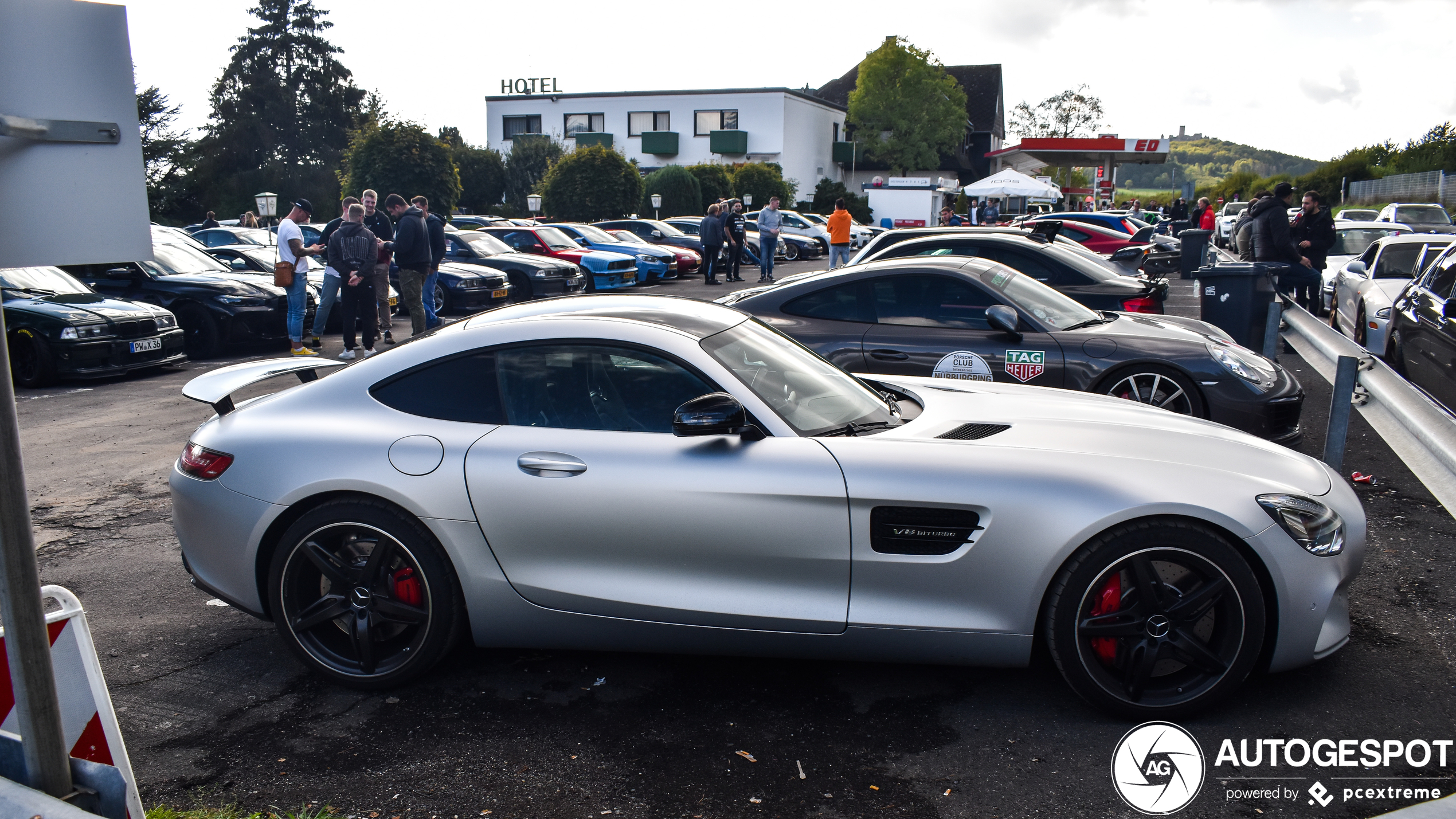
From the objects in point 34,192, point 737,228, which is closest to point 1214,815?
point 34,192

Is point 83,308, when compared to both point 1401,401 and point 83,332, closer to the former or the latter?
point 83,332

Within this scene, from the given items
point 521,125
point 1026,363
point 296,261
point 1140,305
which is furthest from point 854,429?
point 521,125

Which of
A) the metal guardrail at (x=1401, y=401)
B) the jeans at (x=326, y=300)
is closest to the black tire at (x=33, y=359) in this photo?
the jeans at (x=326, y=300)

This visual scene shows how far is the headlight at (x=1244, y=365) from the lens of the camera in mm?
6355

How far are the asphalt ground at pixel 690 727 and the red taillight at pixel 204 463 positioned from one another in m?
0.75

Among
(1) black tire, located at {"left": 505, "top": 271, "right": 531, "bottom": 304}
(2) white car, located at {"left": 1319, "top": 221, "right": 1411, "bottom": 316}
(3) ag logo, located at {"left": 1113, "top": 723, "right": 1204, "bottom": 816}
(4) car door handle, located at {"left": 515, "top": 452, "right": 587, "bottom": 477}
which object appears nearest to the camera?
(3) ag logo, located at {"left": 1113, "top": 723, "right": 1204, "bottom": 816}

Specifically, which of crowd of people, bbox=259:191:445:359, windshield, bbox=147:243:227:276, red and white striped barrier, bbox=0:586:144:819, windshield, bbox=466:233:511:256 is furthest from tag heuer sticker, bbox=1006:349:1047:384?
windshield, bbox=466:233:511:256

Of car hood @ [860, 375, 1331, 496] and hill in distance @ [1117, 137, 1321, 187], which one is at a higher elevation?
hill in distance @ [1117, 137, 1321, 187]

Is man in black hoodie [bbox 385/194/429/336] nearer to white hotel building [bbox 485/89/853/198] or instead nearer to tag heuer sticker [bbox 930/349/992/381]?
tag heuer sticker [bbox 930/349/992/381]

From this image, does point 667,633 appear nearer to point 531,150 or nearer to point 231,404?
point 231,404

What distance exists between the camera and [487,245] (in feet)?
61.4

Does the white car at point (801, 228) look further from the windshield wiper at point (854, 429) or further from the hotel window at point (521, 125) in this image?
the hotel window at point (521, 125)

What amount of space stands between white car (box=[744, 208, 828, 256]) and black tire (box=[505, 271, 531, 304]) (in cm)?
1581

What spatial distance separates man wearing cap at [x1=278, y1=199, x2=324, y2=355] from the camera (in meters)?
12.4
